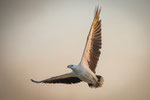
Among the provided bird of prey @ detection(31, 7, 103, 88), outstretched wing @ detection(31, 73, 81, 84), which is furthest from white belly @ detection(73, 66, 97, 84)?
outstretched wing @ detection(31, 73, 81, 84)

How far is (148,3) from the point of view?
8.54 ft

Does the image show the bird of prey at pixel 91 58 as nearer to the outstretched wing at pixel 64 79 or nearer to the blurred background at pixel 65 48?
the outstretched wing at pixel 64 79

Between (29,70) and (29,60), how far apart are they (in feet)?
0.34

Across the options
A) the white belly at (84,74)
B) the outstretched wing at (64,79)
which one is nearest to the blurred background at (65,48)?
the outstretched wing at (64,79)

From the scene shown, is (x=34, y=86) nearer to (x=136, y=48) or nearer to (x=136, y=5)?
(x=136, y=48)

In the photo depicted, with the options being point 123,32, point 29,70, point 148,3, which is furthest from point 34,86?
point 148,3

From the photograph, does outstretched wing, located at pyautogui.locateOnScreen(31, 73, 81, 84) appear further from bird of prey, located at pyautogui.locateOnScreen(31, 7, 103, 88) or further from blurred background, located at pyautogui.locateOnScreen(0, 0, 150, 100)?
blurred background, located at pyautogui.locateOnScreen(0, 0, 150, 100)

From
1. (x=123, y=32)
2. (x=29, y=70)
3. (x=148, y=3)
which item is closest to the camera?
(x=29, y=70)

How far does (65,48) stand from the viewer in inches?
90.7

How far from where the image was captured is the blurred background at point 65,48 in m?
2.29

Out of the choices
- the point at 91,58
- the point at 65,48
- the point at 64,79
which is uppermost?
the point at 65,48

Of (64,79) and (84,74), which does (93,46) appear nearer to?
(84,74)

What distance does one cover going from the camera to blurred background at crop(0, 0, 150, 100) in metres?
2.29

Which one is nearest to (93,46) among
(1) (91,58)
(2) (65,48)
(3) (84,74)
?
(1) (91,58)
